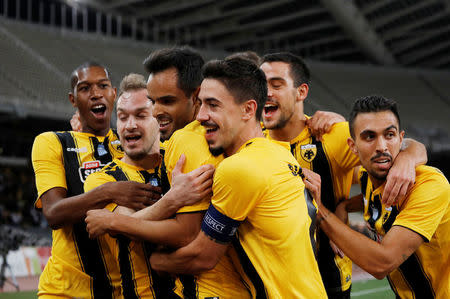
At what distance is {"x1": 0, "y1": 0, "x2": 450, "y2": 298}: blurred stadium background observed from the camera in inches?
792

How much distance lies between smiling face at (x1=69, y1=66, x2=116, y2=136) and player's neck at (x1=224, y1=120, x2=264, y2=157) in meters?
1.80

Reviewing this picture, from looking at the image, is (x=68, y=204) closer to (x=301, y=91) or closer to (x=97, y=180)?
(x=97, y=180)

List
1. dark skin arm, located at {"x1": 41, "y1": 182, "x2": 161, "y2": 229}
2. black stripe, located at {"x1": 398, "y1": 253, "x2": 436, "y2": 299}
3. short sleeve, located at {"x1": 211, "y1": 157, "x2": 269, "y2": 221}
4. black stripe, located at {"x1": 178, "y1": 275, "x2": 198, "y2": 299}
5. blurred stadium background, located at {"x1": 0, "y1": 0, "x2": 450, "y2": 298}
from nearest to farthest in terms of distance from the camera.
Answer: short sleeve, located at {"x1": 211, "y1": 157, "x2": 269, "y2": 221}, black stripe, located at {"x1": 178, "y1": 275, "x2": 198, "y2": 299}, dark skin arm, located at {"x1": 41, "y1": 182, "x2": 161, "y2": 229}, black stripe, located at {"x1": 398, "y1": 253, "x2": 436, "y2": 299}, blurred stadium background, located at {"x1": 0, "y1": 0, "x2": 450, "y2": 298}

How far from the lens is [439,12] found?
2595cm

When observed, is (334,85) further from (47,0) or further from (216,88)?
(216,88)

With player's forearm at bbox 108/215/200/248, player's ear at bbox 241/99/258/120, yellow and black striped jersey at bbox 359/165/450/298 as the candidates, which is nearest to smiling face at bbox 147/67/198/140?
player's ear at bbox 241/99/258/120

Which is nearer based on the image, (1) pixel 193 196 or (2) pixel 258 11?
(1) pixel 193 196

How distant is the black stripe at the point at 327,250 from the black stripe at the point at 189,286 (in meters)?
1.56

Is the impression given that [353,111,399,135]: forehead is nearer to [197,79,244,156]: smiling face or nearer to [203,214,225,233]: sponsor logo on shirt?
[197,79,244,156]: smiling face

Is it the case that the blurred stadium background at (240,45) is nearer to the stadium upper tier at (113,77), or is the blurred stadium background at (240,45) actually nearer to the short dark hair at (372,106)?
the stadium upper tier at (113,77)

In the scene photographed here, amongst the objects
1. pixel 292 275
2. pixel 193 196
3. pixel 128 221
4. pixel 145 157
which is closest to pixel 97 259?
pixel 145 157

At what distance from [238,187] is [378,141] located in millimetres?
1314

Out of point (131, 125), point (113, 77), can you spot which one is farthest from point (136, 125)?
point (113, 77)

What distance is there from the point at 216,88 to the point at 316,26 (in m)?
25.8
